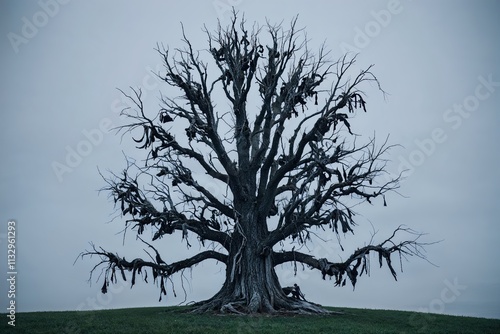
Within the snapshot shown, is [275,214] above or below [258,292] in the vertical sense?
above

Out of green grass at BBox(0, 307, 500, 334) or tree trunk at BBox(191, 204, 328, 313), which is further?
tree trunk at BBox(191, 204, 328, 313)

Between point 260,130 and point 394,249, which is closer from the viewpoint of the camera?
point 394,249

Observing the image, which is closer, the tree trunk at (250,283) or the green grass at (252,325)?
the green grass at (252,325)

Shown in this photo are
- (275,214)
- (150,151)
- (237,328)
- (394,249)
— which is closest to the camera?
(237,328)

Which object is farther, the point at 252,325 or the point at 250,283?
the point at 250,283

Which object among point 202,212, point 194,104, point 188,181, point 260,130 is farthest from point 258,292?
point 194,104

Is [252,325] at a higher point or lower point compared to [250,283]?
lower

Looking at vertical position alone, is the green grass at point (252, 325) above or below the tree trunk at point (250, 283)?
below

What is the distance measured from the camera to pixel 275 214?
2566 centimetres

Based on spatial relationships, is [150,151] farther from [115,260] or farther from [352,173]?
[352,173]

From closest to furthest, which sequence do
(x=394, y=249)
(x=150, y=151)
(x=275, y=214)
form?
(x=394, y=249) → (x=150, y=151) → (x=275, y=214)

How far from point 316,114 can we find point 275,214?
21.0 feet

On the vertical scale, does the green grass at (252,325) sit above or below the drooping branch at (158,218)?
below

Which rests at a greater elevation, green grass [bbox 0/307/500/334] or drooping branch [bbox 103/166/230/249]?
drooping branch [bbox 103/166/230/249]
